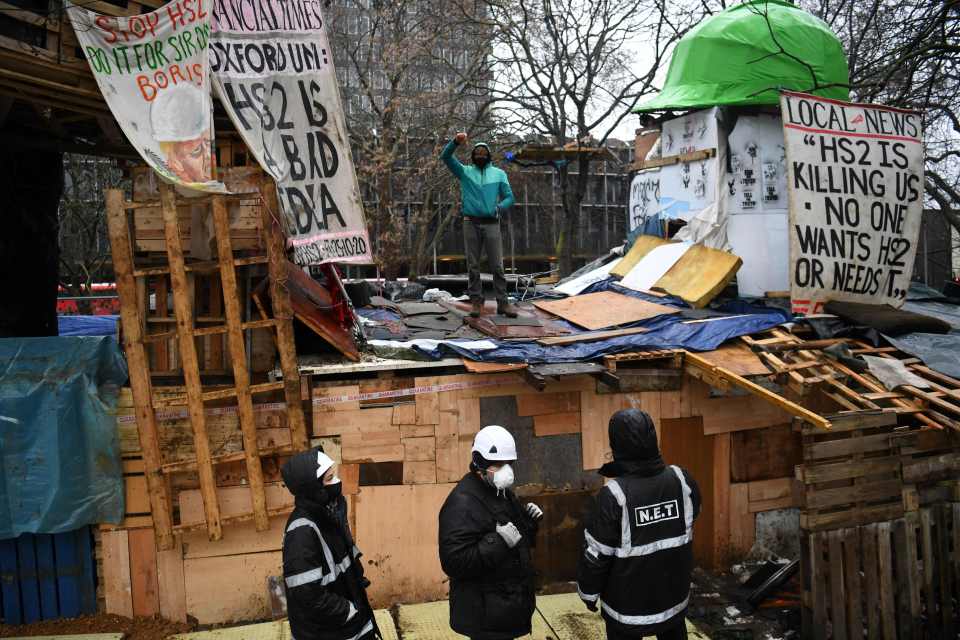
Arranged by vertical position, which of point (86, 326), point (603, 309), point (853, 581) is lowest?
point (853, 581)

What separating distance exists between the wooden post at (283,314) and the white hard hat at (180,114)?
0.74 m

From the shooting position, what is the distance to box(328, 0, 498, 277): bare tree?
2139cm

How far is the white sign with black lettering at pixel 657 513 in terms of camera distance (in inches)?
164

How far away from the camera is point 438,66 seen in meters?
24.2

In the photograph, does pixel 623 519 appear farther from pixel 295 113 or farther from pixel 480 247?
pixel 480 247

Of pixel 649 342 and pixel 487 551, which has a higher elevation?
pixel 649 342

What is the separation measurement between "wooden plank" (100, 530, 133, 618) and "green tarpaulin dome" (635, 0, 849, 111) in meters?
8.47

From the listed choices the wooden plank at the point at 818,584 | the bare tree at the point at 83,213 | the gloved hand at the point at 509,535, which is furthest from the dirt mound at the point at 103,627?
the bare tree at the point at 83,213

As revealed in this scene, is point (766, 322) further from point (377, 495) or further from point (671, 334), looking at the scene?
point (377, 495)

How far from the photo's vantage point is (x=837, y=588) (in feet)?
19.5

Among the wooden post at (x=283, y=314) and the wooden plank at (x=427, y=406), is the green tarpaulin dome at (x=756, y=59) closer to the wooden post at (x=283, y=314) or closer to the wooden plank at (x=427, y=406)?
the wooden plank at (x=427, y=406)

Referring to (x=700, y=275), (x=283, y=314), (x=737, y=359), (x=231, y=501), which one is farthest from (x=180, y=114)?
(x=700, y=275)

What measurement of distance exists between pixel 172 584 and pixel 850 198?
7.87 m

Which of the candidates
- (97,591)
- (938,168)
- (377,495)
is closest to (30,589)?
(97,591)
